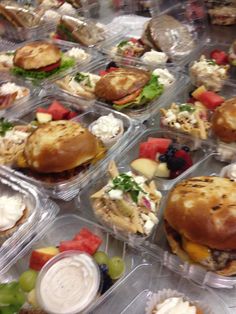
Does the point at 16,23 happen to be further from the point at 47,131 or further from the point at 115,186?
the point at 115,186

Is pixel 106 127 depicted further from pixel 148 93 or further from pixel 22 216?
pixel 22 216

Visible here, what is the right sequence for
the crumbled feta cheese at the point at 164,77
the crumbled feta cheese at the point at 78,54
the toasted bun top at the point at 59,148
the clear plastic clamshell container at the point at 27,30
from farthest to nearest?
the clear plastic clamshell container at the point at 27,30
the crumbled feta cheese at the point at 78,54
the crumbled feta cheese at the point at 164,77
the toasted bun top at the point at 59,148

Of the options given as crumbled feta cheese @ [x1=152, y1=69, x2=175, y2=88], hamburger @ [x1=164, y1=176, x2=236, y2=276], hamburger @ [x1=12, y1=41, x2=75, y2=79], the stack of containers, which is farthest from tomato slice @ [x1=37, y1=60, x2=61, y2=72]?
hamburger @ [x1=164, y1=176, x2=236, y2=276]

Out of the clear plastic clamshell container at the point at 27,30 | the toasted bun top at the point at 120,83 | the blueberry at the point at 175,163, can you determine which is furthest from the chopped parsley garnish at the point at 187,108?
the clear plastic clamshell container at the point at 27,30

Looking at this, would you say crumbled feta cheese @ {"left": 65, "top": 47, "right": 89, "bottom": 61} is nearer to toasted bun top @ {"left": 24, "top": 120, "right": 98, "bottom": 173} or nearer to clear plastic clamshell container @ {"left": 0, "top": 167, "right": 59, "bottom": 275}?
toasted bun top @ {"left": 24, "top": 120, "right": 98, "bottom": 173}

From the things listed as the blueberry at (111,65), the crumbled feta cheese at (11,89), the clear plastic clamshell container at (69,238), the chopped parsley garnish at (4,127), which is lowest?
the clear plastic clamshell container at (69,238)

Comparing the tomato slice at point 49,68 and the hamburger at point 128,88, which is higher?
the hamburger at point 128,88

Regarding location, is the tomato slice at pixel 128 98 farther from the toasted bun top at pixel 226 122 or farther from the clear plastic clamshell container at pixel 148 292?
the clear plastic clamshell container at pixel 148 292
